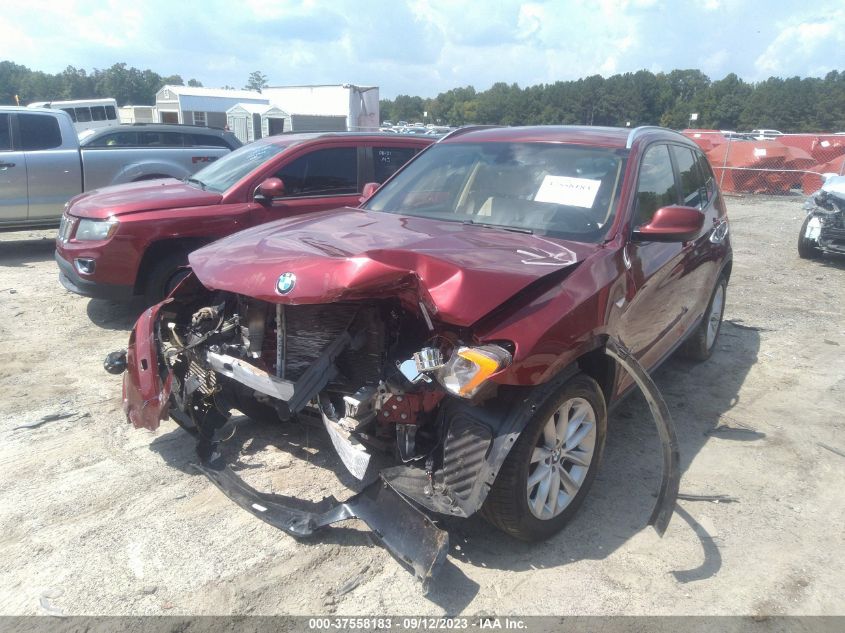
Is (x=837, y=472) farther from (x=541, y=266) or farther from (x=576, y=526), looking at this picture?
(x=541, y=266)

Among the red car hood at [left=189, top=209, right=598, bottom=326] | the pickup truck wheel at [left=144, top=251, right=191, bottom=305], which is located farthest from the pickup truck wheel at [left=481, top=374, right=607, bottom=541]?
the pickup truck wheel at [left=144, top=251, right=191, bottom=305]

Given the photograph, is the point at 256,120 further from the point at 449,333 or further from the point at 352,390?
the point at 449,333

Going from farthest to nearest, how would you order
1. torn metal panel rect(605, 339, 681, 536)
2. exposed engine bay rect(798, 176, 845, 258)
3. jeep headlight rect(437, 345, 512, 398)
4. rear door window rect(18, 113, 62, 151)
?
1. exposed engine bay rect(798, 176, 845, 258)
2. rear door window rect(18, 113, 62, 151)
3. torn metal panel rect(605, 339, 681, 536)
4. jeep headlight rect(437, 345, 512, 398)

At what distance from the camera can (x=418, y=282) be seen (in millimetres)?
2668

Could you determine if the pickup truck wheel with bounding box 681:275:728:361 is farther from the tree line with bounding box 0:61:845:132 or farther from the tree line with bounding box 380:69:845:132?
the tree line with bounding box 380:69:845:132

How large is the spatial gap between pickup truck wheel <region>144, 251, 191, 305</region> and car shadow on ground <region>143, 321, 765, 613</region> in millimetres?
2065

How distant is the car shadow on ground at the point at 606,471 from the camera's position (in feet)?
9.61

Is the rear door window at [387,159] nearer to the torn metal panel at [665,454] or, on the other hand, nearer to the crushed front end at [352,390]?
the crushed front end at [352,390]

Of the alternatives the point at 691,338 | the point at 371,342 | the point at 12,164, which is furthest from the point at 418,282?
the point at 12,164

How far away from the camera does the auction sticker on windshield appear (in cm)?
362

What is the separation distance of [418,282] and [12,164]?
26.9 feet

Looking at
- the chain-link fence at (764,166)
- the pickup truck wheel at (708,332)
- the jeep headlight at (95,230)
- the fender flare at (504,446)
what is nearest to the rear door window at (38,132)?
the jeep headlight at (95,230)

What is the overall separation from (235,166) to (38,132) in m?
4.28

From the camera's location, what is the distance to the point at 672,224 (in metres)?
3.36
